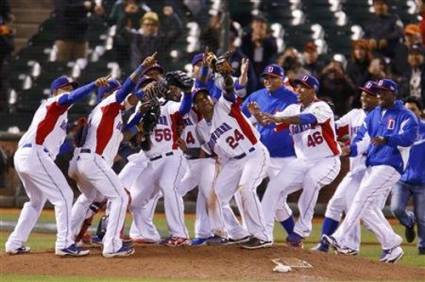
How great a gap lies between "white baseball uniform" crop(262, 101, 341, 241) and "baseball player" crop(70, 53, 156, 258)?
212 cm

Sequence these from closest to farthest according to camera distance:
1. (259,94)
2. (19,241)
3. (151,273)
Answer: (151,273) < (19,241) < (259,94)

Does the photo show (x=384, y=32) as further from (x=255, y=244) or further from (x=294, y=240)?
(x=255, y=244)

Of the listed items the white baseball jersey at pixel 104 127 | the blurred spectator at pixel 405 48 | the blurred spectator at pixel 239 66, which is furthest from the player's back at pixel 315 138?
the blurred spectator at pixel 405 48

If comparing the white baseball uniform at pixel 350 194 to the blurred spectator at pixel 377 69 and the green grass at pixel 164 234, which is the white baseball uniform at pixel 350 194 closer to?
the green grass at pixel 164 234

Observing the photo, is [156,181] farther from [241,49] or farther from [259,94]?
[241,49]

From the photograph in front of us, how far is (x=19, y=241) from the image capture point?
13273 mm

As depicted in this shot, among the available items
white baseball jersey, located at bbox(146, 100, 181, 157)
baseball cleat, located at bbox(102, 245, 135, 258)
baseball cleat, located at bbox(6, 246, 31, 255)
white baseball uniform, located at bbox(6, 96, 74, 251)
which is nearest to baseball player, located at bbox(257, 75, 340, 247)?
white baseball jersey, located at bbox(146, 100, 181, 157)

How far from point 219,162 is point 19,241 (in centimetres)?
234

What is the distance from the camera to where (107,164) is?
13172 mm

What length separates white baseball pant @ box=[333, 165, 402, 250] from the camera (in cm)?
1416

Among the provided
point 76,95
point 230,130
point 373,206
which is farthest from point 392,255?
point 76,95

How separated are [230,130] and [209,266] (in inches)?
67.4

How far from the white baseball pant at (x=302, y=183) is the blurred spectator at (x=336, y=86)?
16.5 ft

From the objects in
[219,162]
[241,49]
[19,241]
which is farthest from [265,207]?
[241,49]
